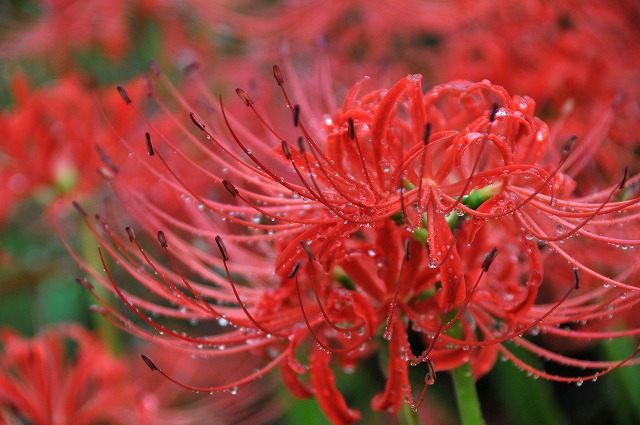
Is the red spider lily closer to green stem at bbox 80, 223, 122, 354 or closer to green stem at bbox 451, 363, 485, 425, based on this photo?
green stem at bbox 451, 363, 485, 425

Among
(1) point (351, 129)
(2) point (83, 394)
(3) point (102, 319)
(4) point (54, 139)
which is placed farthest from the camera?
(4) point (54, 139)

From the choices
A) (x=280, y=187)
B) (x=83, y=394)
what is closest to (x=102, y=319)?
(x=83, y=394)

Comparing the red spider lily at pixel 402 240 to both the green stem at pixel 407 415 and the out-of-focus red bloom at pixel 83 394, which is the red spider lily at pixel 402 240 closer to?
the green stem at pixel 407 415

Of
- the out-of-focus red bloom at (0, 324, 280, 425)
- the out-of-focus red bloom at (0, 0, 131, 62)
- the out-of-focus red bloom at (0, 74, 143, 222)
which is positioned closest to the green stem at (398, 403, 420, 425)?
the out-of-focus red bloom at (0, 324, 280, 425)

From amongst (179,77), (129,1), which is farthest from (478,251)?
(129,1)

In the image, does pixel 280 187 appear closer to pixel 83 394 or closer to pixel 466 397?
pixel 466 397

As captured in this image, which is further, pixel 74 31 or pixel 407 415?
pixel 74 31
